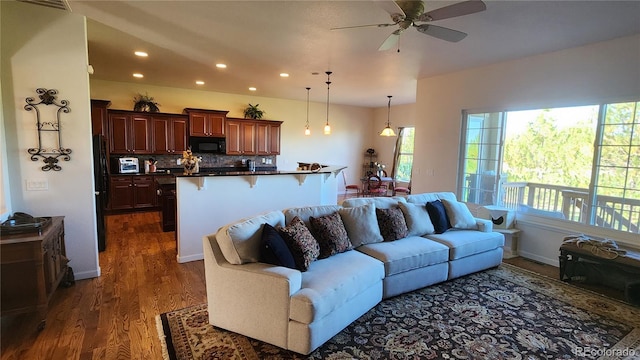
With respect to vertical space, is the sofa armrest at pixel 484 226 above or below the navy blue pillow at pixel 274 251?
below

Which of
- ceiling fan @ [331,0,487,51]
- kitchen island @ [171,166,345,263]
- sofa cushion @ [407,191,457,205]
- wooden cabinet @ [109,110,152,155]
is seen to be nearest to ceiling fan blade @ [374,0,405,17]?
ceiling fan @ [331,0,487,51]

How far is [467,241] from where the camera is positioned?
3672mm

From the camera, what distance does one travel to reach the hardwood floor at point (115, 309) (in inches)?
90.4

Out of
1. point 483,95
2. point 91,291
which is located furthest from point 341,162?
point 91,291

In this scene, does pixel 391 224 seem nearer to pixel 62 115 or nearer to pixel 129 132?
pixel 62 115

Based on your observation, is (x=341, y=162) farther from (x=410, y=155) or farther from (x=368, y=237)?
(x=368, y=237)

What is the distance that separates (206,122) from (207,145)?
56cm

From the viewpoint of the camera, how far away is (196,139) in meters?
7.43

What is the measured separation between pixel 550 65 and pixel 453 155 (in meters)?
1.80

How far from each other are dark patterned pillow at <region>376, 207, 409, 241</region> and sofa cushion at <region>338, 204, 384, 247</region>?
0.33 feet

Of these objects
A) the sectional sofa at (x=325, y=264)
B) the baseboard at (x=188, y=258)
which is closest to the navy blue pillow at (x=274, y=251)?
the sectional sofa at (x=325, y=264)

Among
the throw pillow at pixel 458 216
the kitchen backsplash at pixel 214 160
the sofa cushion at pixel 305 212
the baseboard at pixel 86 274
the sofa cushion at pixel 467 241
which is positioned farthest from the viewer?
the kitchen backsplash at pixel 214 160

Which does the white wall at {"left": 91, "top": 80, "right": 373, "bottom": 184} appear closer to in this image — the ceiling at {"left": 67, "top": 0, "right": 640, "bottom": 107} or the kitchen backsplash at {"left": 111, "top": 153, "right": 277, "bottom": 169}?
the kitchen backsplash at {"left": 111, "top": 153, "right": 277, "bottom": 169}

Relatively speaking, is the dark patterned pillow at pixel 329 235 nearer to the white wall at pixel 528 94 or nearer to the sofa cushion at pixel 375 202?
the sofa cushion at pixel 375 202
